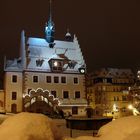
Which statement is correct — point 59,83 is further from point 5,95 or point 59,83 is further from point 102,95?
point 102,95

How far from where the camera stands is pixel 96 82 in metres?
75.8

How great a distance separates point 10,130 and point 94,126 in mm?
14356

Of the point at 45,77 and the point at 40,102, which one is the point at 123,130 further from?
the point at 45,77

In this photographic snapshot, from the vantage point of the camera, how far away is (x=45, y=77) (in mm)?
50250

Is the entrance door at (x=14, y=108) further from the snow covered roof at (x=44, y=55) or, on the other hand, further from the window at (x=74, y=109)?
the window at (x=74, y=109)

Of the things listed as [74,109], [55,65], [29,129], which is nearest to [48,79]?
[55,65]

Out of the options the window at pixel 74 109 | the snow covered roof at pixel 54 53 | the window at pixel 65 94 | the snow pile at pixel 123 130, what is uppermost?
the snow covered roof at pixel 54 53

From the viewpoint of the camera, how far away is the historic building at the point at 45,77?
157ft

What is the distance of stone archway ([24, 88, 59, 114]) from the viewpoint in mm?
46625

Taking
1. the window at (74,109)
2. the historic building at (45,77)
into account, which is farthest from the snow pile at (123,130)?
the window at (74,109)

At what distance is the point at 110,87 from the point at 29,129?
66.2 m

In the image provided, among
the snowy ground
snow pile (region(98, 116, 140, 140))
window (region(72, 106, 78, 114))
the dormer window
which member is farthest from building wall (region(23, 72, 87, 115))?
the snowy ground

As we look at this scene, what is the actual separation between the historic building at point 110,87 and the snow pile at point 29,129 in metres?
59.0

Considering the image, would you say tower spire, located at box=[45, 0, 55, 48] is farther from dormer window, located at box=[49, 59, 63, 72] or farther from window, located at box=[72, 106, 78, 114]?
window, located at box=[72, 106, 78, 114]
